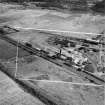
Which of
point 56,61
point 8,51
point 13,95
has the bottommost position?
point 13,95

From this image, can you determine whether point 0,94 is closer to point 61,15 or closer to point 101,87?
point 101,87

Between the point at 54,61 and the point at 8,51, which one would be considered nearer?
the point at 54,61

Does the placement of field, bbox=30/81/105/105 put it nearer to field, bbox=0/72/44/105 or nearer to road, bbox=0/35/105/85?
road, bbox=0/35/105/85

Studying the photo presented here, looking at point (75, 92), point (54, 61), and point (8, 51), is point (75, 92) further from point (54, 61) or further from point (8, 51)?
point (8, 51)

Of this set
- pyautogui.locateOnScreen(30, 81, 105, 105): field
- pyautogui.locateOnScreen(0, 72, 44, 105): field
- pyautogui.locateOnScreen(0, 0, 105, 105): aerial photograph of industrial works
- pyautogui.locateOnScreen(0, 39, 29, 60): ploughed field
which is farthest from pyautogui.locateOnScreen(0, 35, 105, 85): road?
pyautogui.locateOnScreen(0, 72, 44, 105): field

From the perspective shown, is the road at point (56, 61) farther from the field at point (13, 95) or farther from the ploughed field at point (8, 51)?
the field at point (13, 95)

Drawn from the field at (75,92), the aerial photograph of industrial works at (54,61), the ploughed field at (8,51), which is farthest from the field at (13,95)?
the ploughed field at (8,51)

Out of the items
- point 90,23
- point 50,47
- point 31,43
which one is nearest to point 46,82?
point 50,47

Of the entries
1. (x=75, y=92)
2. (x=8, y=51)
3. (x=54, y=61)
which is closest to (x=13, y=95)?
(x=75, y=92)

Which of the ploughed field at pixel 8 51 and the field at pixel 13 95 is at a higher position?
the ploughed field at pixel 8 51
